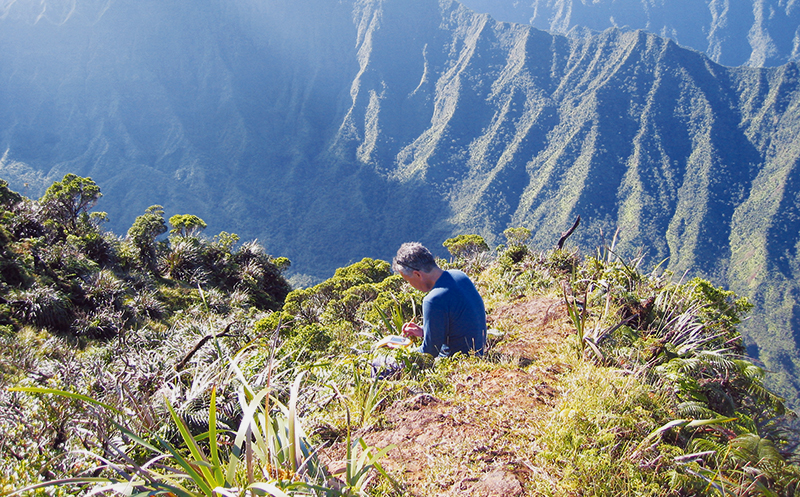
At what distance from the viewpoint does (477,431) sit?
2.10 m

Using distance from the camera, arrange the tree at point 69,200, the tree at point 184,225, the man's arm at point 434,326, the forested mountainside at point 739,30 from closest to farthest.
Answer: the man's arm at point 434,326 < the tree at point 69,200 < the tree at point 184,225 < the forested mountainside at point 739,30

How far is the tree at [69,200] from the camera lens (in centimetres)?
1068

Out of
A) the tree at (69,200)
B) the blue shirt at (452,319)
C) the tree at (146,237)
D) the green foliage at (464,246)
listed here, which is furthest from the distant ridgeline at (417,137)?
the blue shirt at (452,319)

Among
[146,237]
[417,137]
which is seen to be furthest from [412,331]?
[417,137]

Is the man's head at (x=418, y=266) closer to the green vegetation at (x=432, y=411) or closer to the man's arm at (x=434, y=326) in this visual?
the man's arm at (x=434, y=326)

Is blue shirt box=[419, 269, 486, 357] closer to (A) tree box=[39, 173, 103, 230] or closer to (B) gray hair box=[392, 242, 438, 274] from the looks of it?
(B) gray hair box=[392, 242, 438, 274]

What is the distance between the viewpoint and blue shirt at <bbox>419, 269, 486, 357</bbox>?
9.37ft

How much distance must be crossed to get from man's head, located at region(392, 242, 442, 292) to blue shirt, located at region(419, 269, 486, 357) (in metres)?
0.10

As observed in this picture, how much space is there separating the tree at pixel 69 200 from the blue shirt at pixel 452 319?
1151cm

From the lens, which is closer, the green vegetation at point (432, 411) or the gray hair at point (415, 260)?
the green vegetation at point (432, 411)

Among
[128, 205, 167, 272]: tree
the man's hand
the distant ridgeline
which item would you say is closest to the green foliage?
the man's hand

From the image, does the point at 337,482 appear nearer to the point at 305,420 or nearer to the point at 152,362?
the point at 305,420

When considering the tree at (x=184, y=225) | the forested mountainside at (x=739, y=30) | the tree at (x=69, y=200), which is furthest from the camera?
the forested mountainside at (x=739, y=30)

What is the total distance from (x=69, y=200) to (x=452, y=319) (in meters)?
12.3
